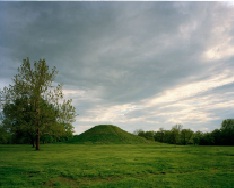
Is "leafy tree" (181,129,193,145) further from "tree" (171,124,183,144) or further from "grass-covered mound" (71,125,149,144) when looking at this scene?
"grass-covered mound" (71,125,149,144)

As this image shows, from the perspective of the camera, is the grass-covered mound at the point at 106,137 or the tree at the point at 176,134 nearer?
the grass-covered mound at the point at 106,137

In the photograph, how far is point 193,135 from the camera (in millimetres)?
160875

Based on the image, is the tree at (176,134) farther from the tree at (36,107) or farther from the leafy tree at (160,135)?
the tree at (36,107)

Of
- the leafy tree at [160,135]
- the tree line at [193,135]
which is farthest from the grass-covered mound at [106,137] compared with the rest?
the leafy tree at [160,135]

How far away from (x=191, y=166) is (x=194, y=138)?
134780mm

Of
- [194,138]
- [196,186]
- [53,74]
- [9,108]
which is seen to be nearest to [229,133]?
[194,138]

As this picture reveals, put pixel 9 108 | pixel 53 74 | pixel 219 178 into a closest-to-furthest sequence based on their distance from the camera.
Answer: pixel 219 178 < pixel 9 108 < pixel 53 74

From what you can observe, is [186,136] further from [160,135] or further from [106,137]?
[106,137]

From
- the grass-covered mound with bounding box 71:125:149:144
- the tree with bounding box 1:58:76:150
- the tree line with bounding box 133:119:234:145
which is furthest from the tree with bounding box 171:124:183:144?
the tree with bounding box 1:58:76:150

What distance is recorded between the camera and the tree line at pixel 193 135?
4805 inches

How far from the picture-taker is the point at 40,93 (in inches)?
2184

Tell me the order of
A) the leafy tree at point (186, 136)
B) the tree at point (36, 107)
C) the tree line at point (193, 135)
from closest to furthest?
1. the tree at point (36, 107)
2. the tree line at point (193, 135)
3. the leafy tree at point (186, 136)

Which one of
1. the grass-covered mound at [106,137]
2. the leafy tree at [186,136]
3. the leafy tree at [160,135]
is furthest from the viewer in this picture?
the leafy tree at [160,135]

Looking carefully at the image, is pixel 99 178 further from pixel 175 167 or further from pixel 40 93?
pixel 40 93
